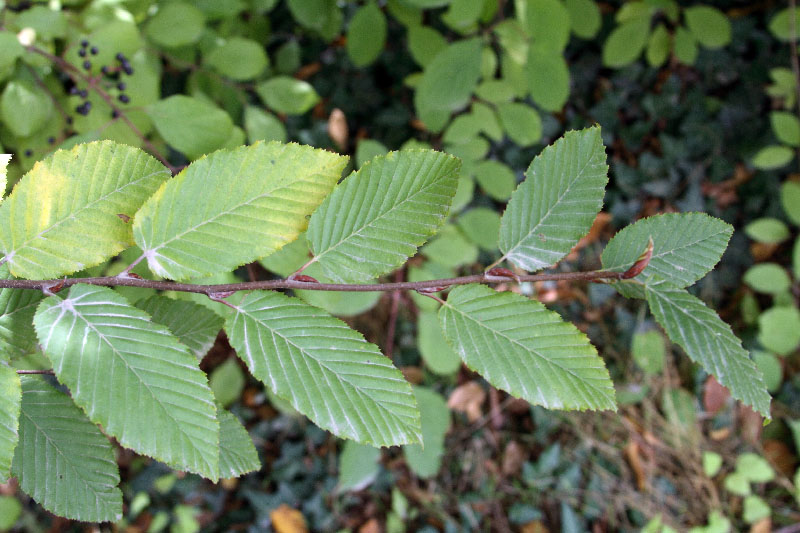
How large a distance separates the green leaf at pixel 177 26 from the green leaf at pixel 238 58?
0.34 ft

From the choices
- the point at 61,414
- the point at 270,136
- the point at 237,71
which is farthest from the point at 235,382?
the point at 61,414

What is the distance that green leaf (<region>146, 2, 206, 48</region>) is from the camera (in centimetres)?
128

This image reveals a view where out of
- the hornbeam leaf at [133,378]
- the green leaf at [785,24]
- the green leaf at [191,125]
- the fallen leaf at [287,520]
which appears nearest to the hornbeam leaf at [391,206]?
the hornbeam leaf at [133,378]

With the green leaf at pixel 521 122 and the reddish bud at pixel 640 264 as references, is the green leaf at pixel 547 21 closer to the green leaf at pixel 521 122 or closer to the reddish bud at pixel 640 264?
the green leaf at pixel 521 122

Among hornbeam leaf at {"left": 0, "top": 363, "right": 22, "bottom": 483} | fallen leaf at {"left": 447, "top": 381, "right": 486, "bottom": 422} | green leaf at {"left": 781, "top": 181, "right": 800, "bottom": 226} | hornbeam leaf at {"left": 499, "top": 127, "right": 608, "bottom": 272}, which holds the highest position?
hornbeam leaf at {"left": 499, "top": 127, "right": 608, "bottom": 272}

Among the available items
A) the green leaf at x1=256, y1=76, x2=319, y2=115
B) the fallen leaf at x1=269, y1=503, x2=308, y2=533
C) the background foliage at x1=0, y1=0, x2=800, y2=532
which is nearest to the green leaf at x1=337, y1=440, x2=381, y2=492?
the background foliage at x1=0, y1=0, x2=800, y2=532

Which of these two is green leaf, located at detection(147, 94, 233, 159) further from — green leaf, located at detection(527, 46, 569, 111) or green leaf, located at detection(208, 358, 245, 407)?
green leaf, located at detection(208, 358, 245, 407)

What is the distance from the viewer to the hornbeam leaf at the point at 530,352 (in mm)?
526

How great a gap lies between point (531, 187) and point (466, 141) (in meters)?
1.06

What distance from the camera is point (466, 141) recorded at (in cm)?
161

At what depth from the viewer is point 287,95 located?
4.98ft

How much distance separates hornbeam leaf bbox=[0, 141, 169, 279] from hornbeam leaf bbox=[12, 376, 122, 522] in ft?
0.69

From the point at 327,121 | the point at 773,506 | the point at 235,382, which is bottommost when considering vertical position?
the point at 773,506

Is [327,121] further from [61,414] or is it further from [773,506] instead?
[773,506]
